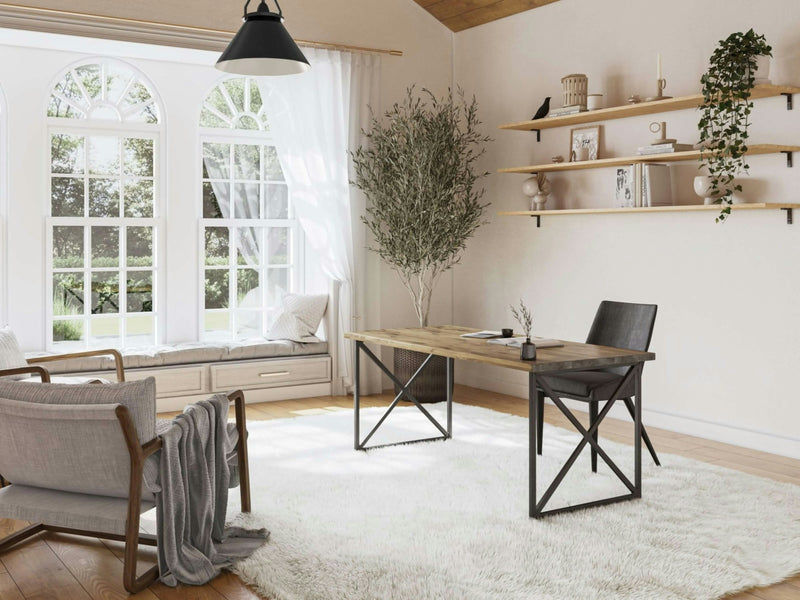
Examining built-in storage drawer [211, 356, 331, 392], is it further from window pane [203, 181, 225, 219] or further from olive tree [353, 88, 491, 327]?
window pane [203, 181, 225, 219]

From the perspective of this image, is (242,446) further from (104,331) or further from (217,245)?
(217,245)

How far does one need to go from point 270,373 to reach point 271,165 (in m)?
1.79

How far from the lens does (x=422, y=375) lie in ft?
21.0

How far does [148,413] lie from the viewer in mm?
2949

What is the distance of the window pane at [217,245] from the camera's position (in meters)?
6.93

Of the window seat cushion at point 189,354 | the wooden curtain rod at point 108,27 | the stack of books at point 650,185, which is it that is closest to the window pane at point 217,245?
the window seat cushion at point 189,354

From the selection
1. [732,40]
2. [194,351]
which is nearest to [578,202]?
[732,40]

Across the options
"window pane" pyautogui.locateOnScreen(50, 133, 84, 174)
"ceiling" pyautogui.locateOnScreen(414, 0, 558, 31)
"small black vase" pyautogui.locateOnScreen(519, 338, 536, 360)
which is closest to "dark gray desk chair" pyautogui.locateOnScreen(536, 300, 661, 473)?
"small black vase" pyautogui.locateOnScreen(519, 338, 536, 360)

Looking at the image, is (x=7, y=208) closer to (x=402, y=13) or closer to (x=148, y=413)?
(x=402, y=13)

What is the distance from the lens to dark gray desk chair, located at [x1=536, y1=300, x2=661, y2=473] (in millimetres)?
4219

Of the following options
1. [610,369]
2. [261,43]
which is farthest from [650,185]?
[261,43]

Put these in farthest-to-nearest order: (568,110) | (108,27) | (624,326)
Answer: (568,110), (108,27), (624,326)

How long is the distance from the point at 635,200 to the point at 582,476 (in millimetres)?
2006

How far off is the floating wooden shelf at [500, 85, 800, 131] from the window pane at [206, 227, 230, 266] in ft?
7.77
